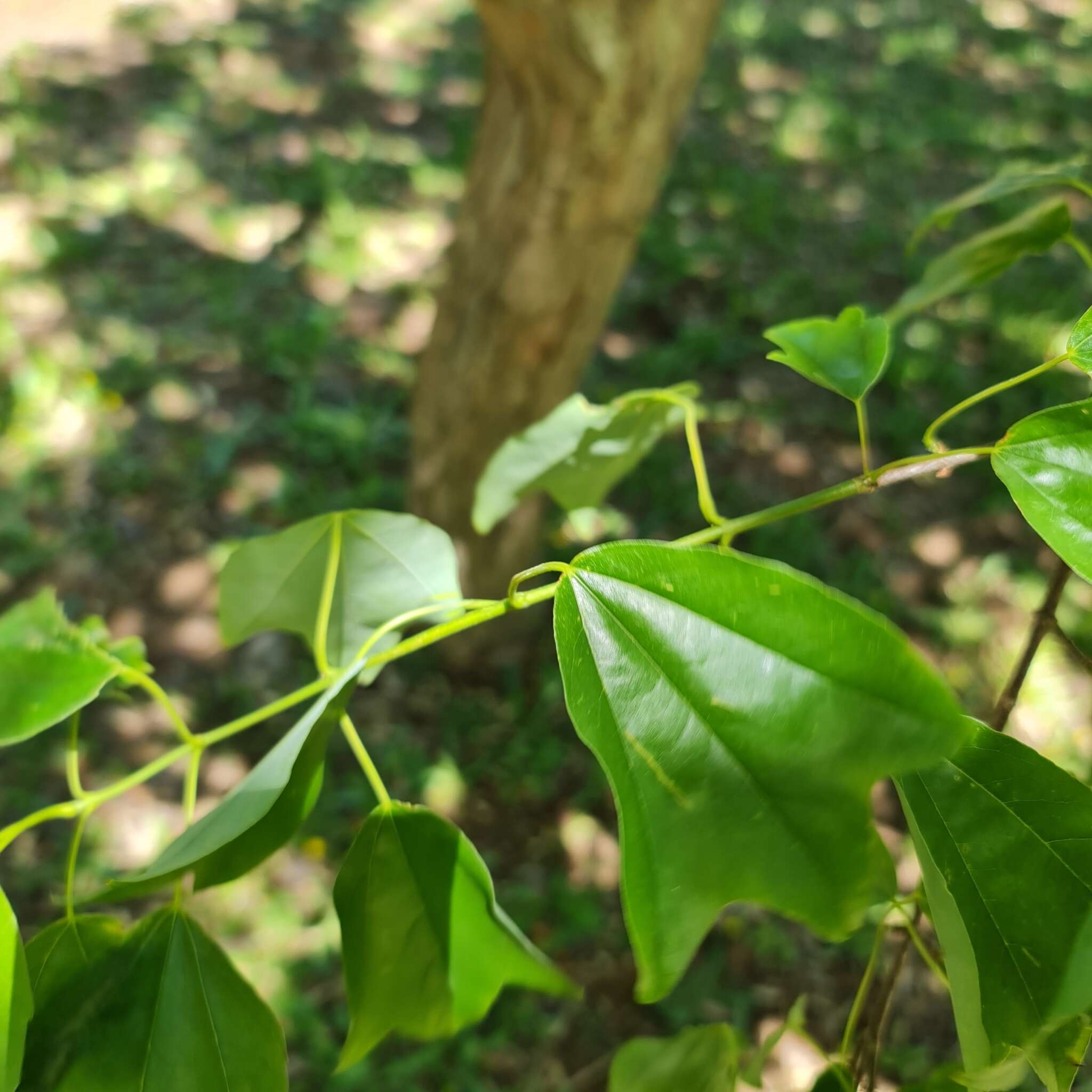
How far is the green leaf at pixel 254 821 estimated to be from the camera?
521 millimetres

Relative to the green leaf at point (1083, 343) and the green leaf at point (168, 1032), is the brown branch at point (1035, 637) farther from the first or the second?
the green leaf at point (168, 1032)

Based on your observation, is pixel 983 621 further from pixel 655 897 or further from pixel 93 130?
pixel 93 130

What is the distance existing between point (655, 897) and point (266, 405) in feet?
8.36

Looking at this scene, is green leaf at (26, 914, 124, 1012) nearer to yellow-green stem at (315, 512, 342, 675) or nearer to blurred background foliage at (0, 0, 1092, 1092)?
yellow-green stem at (315, 512, 342, 675)

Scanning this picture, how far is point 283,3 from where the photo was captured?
4.18 metres

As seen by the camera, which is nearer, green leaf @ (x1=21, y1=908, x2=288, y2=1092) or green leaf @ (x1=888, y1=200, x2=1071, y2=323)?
green leaf @ (x1=21, y1=908, x2=288, y2=1092)

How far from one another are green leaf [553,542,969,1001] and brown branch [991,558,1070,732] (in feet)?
0.63

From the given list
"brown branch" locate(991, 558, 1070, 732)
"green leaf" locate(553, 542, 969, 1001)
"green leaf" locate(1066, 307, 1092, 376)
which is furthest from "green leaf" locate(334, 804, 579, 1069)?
"green leaf" locate(1066, 307, 1092, 376)

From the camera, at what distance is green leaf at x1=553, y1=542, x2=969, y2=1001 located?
457 mm

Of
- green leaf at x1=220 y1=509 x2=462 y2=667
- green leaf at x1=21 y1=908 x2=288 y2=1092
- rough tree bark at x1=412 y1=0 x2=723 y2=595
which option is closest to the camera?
green leaf at x1=21 y1=908 x2=288 y2=1092

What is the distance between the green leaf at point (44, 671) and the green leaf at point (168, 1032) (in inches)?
6.7

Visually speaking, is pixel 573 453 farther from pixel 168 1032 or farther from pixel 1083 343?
pixel 168 1032

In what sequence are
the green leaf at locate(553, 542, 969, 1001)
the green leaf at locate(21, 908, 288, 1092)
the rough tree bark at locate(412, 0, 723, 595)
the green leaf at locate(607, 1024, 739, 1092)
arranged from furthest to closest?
the rough tree bark at locate(412, 0, 723, 595) < the green leaf at locate(607, 1024, 739, 1092) < the green leaf at locate(21, 908, 288, 1092) < the green leaf at locate(553, 542, 969, 1001)

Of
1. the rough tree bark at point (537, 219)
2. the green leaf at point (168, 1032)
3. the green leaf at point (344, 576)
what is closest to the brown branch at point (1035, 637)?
the green leaf at point (344, 576)
